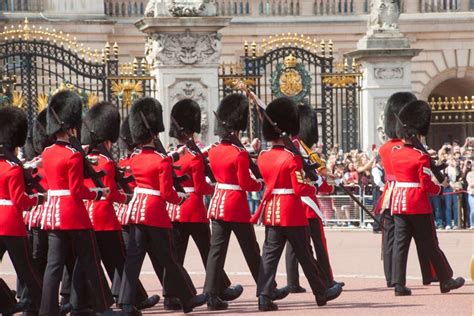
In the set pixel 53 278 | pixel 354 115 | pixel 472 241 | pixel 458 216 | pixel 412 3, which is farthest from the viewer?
pixel 412 3

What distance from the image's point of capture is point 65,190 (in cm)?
1110

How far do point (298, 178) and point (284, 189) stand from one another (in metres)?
0.15

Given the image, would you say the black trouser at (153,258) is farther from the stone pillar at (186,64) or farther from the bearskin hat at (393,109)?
the stone pillar at (186,64)

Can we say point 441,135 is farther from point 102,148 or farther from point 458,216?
point 102,148

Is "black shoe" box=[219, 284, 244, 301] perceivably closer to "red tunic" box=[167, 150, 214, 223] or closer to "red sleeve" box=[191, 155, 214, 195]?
"red tunic" box=[167, 150, 214, 223]

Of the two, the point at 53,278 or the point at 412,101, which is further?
the point at 412,101

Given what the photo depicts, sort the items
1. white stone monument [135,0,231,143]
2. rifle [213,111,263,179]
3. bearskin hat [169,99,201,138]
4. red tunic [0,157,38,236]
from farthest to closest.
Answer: white stone monument [135,0,231,143] → bearskin hat [169,99,201,138] → rifle [213,111,263,179] → red tunic [0,157,38,236]

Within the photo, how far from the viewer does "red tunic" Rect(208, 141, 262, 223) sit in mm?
12227

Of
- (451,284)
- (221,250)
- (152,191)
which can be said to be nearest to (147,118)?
(152,191)

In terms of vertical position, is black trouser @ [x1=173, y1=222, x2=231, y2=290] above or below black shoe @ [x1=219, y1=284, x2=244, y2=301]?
above

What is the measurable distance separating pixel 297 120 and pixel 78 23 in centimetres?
1781

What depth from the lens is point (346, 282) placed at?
1388 centimetres

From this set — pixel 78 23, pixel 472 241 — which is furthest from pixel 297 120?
pixel 78 23

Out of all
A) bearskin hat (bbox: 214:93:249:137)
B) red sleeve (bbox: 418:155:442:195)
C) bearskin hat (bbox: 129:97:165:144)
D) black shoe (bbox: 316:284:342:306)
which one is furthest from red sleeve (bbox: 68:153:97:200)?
red sleeve (bbox: 418:155:442:195)
